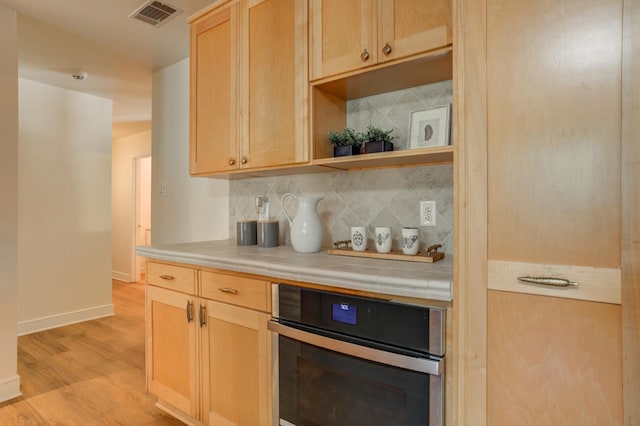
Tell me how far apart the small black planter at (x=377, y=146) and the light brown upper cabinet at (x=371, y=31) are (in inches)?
12.7

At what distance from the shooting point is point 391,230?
171 cm

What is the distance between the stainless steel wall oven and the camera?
3.50 ft

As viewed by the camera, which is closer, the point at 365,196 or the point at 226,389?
the point at 226,389

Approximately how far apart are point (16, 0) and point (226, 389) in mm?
2511

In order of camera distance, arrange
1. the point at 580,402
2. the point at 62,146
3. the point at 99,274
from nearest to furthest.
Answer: the point at 580,402 → the point at 62,146 → the point at 99,274

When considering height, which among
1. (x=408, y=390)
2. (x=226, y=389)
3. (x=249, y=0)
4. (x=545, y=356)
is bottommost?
(x=226, y=389)

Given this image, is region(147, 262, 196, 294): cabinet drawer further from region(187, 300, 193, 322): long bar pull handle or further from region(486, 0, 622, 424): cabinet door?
region(486, 0, 622, 424): cabinet door

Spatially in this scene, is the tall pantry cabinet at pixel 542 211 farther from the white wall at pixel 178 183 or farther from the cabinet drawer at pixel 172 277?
the white wall at pixel 178 183

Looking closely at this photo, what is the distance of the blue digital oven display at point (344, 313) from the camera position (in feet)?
3.95

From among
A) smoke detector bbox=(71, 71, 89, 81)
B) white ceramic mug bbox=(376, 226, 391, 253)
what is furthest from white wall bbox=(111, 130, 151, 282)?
white ceramic mug bbox=(376, 226, 391, 253)

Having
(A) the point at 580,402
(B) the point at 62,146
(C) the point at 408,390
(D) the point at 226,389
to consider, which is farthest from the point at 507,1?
(B) the point at 62,146

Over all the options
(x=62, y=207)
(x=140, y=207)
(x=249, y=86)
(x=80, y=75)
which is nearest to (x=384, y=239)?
(x=249, y=86)

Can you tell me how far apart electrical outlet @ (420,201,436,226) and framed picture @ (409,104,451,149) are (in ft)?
0.87

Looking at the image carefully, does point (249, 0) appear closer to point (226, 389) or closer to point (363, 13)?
point (363, 13)
